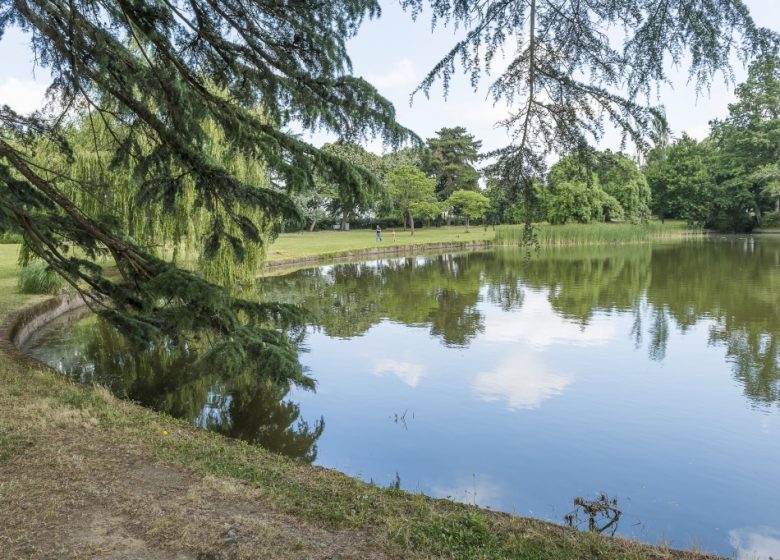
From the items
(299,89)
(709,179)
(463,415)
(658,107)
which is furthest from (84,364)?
(709,179)

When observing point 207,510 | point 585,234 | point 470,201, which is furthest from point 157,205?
point 470,201

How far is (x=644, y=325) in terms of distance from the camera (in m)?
13.4

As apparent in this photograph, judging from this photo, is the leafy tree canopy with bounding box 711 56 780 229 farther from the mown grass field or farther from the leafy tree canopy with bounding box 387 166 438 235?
the leafy tree canopy with bounding box 387 166 438 235

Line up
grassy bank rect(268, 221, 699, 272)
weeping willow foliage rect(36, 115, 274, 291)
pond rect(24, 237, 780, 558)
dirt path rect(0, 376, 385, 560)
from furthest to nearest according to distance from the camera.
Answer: grassy bank rect(268, 221, 699, 272) → weeping willow foliage rect(36, 115, 274, 291) → pond rect(24, 237, 780, 558) → dirt path rect(0, 376, 385, 560)

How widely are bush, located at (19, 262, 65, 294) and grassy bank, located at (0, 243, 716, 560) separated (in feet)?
32.6

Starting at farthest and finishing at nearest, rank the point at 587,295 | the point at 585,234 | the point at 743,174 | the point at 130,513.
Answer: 1. the point at 743,174
2. the point at 585,234
3. the point at 587,295
4. the point at 130,513

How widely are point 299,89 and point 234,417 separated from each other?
4646mm

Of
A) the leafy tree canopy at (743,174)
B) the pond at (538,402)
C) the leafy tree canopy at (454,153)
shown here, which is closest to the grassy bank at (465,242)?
the leafy tree canopy at (743,174)

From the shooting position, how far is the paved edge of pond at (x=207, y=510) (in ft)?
10.9

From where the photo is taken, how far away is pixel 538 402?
8.41 meters

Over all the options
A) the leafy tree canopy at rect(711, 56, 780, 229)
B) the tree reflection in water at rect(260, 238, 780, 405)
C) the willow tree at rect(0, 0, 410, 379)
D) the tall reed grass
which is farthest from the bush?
the leafy tree canopy at rect(711, 56, 780, 229)

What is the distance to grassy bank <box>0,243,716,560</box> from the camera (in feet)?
10.9

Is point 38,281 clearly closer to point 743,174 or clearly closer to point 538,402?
point 538,402

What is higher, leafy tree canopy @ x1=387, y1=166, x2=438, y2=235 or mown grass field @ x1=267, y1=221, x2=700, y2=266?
leafy tree canopy @ x1=387, y1=166, x2=438, y2=235
